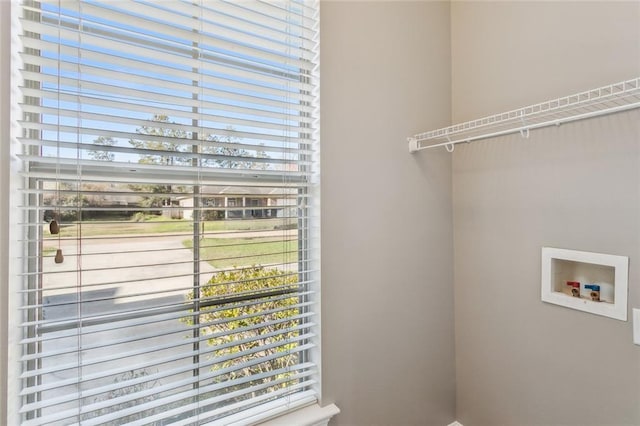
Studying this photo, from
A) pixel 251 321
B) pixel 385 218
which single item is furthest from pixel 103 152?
pixel 385 218

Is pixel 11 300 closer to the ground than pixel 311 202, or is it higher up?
closer to the ground

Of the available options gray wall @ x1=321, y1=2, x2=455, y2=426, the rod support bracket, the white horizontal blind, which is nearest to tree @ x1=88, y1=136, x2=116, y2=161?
the white horizontal blind

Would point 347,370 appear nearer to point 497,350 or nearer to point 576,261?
point 497,350

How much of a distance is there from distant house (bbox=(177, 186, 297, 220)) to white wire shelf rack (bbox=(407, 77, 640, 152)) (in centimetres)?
69

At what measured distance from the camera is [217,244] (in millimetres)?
1080

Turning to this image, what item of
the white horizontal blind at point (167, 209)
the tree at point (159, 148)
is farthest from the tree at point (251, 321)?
the tree at point (159, 148)

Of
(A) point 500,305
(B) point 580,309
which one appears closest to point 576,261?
(B) point 580,309

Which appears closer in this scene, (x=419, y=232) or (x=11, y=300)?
(x=11, y=300)

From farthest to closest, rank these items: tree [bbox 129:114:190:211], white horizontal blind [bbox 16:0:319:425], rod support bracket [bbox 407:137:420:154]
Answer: rod support bracket [bbox 407:137:420:154] < tree [bbox 129:114:190:211] < white horizontal blind [bbox 16:0:319:425]

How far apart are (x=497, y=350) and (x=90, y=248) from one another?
1701 mm

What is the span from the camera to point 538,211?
1.26m

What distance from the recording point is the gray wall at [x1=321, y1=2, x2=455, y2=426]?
127 cm

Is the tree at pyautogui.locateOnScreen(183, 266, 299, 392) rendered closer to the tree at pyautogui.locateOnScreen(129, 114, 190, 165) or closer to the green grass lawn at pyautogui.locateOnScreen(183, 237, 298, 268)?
the green grass lawn at pyautogui.locateOnScreen(183, 237, 298, 268)

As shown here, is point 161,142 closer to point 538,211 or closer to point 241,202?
point 241,202
